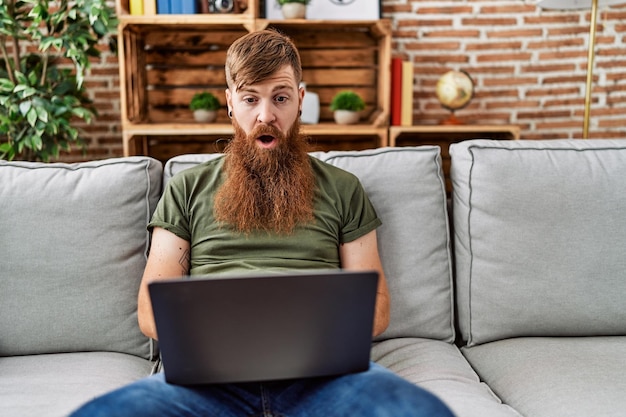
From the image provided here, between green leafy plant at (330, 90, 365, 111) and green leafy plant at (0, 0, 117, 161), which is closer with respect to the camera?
Result: green leafy plant at (0, 0, 117, 161)

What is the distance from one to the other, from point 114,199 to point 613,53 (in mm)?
2608

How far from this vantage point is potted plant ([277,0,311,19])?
2506 mm

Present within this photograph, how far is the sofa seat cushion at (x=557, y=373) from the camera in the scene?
1184 millimetres

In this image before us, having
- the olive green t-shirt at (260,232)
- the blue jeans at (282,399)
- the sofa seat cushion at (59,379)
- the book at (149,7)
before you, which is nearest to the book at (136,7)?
the book at (149,7)

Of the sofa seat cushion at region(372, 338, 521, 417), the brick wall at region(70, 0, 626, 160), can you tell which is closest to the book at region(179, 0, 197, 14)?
the brick wall at region(70, 0, 626, 160)

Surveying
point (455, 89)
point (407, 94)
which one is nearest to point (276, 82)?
point (407, 94)

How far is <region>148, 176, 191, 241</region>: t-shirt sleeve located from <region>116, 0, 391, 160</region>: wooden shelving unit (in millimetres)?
1178

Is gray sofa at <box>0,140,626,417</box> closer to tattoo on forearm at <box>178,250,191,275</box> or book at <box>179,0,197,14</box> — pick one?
tattoo on forearm at <box>178,250,191,275</box>

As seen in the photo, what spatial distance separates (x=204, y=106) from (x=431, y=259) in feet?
4.76

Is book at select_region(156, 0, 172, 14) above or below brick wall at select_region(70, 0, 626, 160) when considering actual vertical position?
above

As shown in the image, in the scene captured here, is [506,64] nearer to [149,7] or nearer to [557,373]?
[149,7]

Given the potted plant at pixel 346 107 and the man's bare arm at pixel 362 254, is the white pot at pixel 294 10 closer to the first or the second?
the potted plant at pixel 346 107

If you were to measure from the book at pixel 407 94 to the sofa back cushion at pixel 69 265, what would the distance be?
148cm

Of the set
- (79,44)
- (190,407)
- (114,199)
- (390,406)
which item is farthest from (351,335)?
(79,44)
